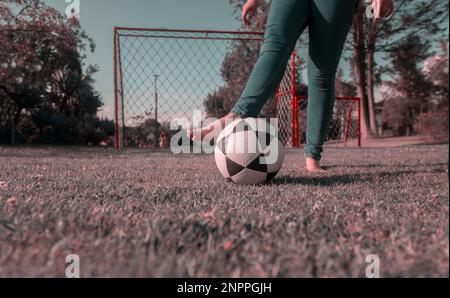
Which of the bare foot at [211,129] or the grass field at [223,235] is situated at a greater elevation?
the bare foot at [211,129]

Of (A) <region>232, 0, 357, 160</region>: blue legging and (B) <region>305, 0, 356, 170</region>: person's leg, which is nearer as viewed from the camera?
(A) <region>232, 0, 357, 160</region>: blue legging

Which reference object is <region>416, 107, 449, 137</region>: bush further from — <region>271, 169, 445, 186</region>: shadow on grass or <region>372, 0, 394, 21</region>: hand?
<region>271, 169, 445, 186</region>: shadow on grass

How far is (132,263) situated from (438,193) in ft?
4.42

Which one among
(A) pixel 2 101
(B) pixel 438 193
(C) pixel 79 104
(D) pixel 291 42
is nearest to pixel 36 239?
(B) pixel 438 193

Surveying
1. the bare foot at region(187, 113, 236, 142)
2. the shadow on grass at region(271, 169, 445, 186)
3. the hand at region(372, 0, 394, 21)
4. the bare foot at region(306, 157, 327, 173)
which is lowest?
the shadow on grass at region(271, 169, 445, 186)

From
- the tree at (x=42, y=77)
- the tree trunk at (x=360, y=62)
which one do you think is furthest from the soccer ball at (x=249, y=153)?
the tree trunk at (x=360, y=62)

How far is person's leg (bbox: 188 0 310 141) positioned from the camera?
1.90m

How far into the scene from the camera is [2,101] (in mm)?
8766

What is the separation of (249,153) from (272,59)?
59 cm

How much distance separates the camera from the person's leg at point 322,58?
2037 mm

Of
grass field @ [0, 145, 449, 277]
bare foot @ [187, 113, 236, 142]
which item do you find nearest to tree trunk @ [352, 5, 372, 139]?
bare foot @ [187, 113, 236, 142]

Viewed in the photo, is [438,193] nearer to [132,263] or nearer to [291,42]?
[291,42]

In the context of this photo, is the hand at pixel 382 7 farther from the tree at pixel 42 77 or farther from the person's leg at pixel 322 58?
the tree at pixel 42 77

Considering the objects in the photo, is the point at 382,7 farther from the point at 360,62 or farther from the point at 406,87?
the point at 406,87
